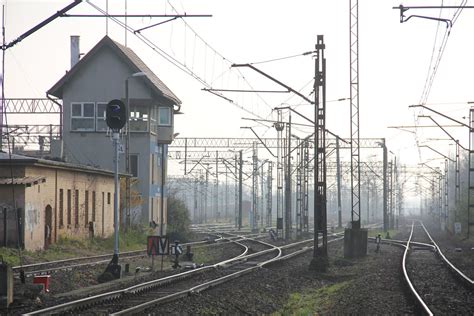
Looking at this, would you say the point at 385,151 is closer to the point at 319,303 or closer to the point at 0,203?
the point at 0,203

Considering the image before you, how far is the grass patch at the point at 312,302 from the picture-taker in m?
17.2

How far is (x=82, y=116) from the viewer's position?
58.6 meters

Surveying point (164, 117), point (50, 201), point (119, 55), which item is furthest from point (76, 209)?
point (164, 117)

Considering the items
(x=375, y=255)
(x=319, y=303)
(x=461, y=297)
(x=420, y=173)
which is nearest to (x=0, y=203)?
(x=375, y=255)

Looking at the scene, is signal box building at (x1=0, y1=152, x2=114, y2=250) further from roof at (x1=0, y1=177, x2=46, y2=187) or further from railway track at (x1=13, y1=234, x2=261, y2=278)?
railway track at (x1=13, y1=234, x2=261, y2=278)

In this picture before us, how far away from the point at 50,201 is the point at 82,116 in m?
20.8

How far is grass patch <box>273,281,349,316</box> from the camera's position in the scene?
17.2 meters

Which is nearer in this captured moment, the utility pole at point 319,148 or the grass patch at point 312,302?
the grass patch at point 312,302

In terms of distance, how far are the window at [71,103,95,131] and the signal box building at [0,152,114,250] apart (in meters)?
9.22

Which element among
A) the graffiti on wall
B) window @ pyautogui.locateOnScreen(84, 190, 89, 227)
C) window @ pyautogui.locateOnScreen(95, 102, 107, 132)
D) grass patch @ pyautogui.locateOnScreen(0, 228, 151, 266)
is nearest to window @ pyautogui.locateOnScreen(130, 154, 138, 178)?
window @ pyautogui.locateOnScreen(95, 102, 107, 132)

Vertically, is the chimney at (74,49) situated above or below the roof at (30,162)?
above

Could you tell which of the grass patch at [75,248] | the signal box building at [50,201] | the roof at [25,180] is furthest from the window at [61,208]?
the roof at [25,180]

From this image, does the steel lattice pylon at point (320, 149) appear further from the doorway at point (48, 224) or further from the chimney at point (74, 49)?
the chimney at point (74, 49)

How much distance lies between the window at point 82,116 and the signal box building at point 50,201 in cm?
922
